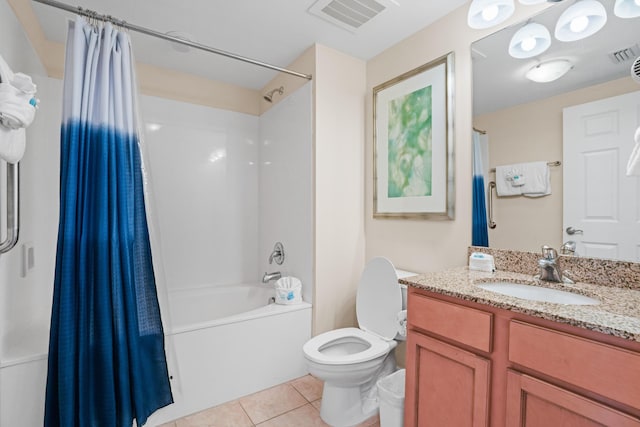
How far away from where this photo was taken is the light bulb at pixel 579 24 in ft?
4.35

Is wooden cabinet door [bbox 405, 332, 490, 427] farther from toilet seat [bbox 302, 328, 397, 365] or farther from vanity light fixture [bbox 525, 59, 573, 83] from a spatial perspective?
vanity light fixture [bbox 525, 59, 573, 83]

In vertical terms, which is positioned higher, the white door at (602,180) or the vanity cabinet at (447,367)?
the white door at (602,180)

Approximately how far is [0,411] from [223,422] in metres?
0.99

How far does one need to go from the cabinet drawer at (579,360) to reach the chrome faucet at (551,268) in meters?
0.49

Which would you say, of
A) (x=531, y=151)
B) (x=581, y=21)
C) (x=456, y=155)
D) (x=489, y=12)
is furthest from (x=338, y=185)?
(x=581, y=21)

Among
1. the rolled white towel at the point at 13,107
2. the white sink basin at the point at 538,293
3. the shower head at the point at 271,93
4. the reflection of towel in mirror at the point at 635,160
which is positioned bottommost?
the white sink basin at the point at 538,293

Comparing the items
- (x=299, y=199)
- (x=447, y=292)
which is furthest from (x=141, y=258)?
(x=447, y=292)

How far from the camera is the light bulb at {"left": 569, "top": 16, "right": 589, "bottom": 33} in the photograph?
132 cm

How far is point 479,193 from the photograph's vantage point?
171 centimetres

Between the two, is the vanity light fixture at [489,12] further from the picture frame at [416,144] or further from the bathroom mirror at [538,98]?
the picture frame at [416,144]

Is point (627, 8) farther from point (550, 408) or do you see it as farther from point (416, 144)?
point (550, 408)

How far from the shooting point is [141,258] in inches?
58.4

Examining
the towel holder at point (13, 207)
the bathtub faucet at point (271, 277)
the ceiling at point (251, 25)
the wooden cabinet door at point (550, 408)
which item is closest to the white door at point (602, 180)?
the wooden cabinet door at point (550, 408)

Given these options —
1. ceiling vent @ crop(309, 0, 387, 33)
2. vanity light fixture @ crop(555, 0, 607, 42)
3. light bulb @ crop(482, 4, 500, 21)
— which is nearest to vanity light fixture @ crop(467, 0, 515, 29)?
light bulb @ crop(482, 4, 500, 21)
